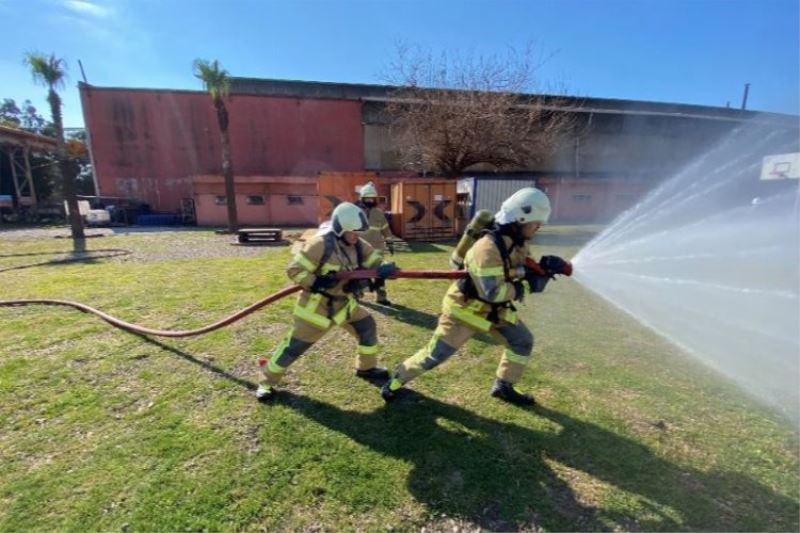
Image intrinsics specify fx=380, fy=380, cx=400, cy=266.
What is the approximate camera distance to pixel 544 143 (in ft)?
66.1

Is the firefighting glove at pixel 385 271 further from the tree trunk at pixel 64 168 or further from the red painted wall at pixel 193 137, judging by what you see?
the red painted wall at pixel 193 137

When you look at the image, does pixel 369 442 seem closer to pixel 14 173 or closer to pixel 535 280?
pixel 535 280

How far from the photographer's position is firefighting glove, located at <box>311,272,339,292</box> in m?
3.39

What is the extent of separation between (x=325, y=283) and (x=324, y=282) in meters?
0.02

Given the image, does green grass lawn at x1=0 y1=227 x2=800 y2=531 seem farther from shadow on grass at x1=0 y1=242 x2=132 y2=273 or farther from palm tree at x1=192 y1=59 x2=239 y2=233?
palm tree at x1=192 y1=59 x2=239 y2=233

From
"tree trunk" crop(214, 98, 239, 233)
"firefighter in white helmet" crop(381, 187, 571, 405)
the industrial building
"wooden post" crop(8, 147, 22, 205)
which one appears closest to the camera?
"firefighter in white helmet" crop(381, 187, 571, 405)

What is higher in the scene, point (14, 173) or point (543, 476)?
point (14, 173)

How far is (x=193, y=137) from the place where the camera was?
2605 cm

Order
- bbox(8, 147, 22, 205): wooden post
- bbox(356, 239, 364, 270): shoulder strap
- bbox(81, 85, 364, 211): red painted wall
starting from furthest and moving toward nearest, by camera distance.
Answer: bbox(8, 147, 22, 205): wooden post, bbox(81, 85, 364, 211): red painted wall, bbox(356, 239, 364, 270): shoulder strap

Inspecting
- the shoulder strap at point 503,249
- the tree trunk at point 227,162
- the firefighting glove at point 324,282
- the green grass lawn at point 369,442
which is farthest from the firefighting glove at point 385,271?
the tree trunk at point 227,162

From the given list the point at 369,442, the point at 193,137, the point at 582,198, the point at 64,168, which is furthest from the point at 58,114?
the point at 582,198

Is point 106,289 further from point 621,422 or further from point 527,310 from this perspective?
point 621,422

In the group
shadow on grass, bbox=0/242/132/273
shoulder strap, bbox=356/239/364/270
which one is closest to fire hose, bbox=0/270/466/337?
shoulder strap, bbox=356/239/364/270

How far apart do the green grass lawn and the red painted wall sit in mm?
23473
